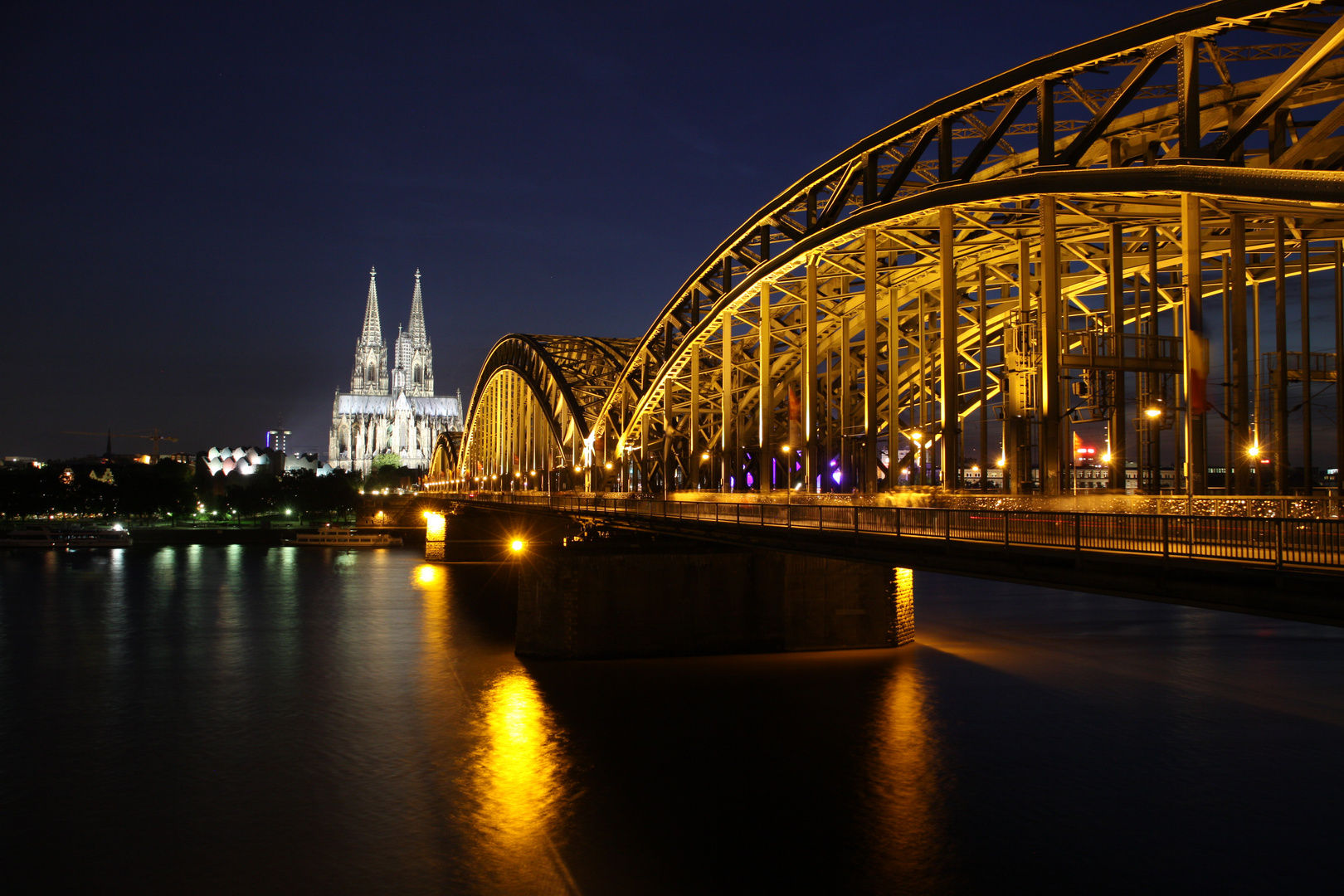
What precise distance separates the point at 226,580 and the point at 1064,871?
2634 inches

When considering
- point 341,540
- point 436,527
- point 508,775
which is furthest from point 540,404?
point 508,775

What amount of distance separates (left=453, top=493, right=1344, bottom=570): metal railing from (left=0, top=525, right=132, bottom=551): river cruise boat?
343ft

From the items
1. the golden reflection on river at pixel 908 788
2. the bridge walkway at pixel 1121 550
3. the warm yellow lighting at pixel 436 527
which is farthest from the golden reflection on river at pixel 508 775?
the warm yellow lighting at pixel 436 527

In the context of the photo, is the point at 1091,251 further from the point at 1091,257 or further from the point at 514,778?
the point at 514,778

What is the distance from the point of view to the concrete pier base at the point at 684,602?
37.4 meters

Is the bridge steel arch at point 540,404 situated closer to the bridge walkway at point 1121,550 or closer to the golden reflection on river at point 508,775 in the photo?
the golden reflection on river at point 508,775

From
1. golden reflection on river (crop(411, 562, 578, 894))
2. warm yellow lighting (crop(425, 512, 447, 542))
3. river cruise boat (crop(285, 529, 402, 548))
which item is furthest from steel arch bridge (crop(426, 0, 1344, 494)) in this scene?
river cruise boat (crop(285, 529, 402, 548))

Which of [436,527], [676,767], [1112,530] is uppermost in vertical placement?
[1112,530]

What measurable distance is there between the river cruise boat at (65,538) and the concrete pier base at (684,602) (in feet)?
293

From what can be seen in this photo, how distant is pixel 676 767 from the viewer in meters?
25.9

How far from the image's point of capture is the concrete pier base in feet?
123

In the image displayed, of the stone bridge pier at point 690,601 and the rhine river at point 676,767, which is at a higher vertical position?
the stone bridge pier at point 690,601

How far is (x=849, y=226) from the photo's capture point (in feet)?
111

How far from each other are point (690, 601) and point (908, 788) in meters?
14.4
